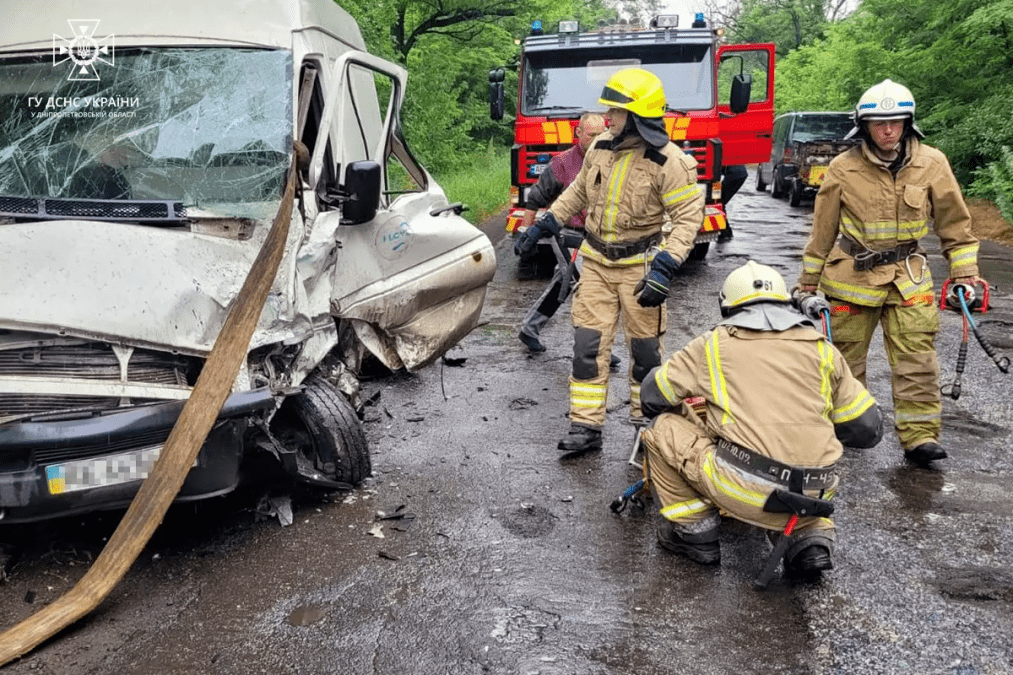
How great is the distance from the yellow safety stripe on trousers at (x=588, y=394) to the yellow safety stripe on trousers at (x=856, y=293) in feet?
4.18

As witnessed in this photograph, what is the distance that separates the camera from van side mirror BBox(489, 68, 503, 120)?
11148 millimetres

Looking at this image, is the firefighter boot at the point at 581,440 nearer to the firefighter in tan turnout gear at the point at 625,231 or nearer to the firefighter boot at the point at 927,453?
the firefighter in tan turnout gear at the point at 625,231

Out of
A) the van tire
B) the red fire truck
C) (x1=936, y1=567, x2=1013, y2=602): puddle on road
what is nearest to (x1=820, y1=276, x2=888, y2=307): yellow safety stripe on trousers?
(x1=936, y1=567, x2=1013, y2=602): puddle on road

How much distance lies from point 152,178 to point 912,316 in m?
3.69

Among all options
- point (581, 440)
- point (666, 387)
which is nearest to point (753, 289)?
point (666, 387)

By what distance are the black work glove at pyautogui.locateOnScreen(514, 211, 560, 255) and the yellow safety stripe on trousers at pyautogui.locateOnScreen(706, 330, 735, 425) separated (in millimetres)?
1774

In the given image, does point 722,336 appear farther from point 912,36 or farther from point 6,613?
point 912,36

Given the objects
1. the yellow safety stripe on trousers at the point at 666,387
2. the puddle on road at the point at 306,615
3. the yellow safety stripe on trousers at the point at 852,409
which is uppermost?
the yellow safety stripe on trousers at the point at 666,387

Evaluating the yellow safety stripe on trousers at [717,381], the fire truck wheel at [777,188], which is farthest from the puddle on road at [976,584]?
the fire truck wheel at [777,188]

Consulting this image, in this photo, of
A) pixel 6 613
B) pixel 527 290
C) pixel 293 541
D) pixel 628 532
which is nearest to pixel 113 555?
pixel 6 613

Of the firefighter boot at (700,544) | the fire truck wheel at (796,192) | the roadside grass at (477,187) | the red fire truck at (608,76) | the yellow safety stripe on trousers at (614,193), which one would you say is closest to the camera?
the firefighter boot at (700,544)

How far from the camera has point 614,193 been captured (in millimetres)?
4988

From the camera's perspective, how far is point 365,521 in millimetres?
4156

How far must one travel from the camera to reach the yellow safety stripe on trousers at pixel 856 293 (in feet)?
15.7
